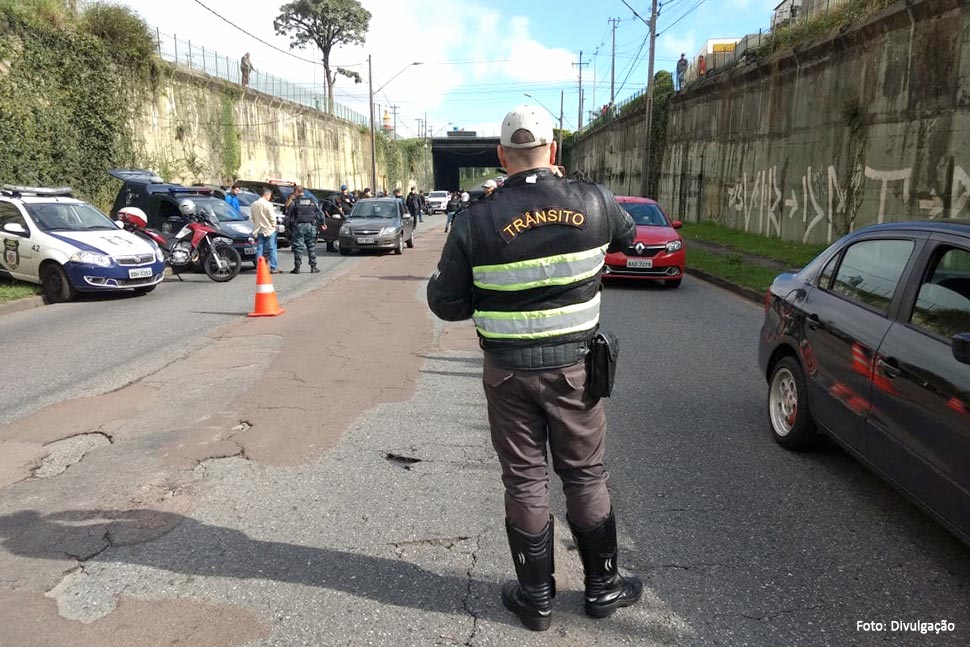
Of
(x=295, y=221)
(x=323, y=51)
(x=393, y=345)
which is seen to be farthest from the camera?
(x=323, y=51)

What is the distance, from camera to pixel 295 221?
48.3ft

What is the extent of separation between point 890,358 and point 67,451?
4885 millimetres

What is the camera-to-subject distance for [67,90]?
782 inches

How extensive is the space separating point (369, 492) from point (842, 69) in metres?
16.5

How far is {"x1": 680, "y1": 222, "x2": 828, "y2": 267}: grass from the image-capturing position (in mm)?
15450

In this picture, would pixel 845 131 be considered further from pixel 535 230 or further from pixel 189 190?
pixel 535 230

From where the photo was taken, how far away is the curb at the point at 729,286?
11.4 m

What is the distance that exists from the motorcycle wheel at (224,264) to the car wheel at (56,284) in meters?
2.80

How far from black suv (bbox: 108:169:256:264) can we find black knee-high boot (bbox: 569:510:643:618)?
43.7ft

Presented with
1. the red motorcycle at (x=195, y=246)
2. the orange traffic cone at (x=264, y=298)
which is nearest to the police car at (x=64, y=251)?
the red motorcycle at (x=195, y=246)

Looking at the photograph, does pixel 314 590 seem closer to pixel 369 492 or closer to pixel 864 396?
pixel 369 492

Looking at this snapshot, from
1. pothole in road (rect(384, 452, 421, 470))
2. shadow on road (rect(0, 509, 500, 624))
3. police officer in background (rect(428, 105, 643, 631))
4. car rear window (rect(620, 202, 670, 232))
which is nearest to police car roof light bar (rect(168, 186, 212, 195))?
car rear window (rect(620, 202, 670, 232))

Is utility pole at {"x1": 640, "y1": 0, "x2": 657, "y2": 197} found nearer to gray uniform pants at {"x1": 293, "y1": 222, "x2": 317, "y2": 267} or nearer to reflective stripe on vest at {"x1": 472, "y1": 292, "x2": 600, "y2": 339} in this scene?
gray uniform pants at {"x1": 293, "y1": 222, "x2": 317, "y2": 267}

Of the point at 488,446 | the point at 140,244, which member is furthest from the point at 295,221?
the point at 488,446
